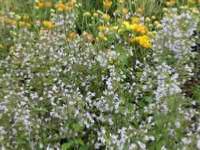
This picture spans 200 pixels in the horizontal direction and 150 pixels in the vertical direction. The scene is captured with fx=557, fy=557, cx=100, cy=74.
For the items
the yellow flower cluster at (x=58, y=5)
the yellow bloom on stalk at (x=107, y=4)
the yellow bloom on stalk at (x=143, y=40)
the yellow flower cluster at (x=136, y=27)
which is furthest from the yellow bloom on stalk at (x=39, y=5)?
the yellow bloom on stalk at (x=143, y=40)

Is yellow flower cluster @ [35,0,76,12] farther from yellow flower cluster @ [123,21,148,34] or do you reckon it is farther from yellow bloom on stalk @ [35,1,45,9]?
yellow flower cluster @ [123,21,148,34]

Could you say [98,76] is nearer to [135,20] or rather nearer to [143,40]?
[143,40]

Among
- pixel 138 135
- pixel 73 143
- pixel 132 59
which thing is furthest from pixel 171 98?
pixel 132 59

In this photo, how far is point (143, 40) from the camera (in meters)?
4.42

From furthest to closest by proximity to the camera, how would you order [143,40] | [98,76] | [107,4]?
[107,4]
[143,40]
[98,76]

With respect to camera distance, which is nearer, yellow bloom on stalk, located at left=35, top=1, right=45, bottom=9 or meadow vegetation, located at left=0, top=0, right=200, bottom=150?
meadow vegetation, located at left=0, top=0, right=200, bottom=150

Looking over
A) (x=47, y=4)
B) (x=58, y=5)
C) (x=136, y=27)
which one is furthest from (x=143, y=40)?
(x=47, y=4)

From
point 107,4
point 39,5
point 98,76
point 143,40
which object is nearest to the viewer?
point 98,76

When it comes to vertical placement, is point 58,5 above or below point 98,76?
above

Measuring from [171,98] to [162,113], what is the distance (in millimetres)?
110

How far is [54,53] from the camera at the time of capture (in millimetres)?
4102

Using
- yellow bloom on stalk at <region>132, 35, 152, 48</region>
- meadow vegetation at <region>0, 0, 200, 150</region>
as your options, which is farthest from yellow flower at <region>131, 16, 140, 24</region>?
yellow bloom on stalk at <region>132, 35, 152, 48</region>

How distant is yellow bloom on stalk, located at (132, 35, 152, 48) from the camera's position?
440cm

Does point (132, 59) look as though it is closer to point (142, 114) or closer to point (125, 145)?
point (142, 114)
